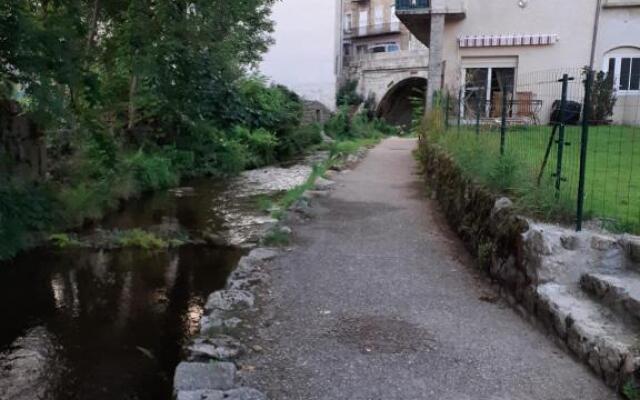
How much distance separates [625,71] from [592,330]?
1600 centimetres

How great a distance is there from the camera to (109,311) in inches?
245

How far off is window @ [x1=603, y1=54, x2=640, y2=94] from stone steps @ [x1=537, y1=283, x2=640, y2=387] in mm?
14808

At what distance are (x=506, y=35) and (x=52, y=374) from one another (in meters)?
16.4

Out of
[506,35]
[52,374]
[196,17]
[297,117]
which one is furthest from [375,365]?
[297,117]

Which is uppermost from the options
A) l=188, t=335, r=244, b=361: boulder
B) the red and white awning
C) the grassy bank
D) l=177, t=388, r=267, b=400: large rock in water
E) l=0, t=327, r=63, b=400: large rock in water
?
the red and white awning

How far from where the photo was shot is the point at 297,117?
22.2 meters

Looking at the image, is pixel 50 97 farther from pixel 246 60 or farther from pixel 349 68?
pixel 349 68

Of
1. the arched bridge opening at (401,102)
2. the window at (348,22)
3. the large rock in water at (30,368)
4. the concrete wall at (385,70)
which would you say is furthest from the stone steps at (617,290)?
the window at (348,22)

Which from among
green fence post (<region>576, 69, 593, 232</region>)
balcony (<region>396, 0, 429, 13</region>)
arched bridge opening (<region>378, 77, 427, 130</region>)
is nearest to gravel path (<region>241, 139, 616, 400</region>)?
green fence post (<region>576, 69, 593, 232</region>)

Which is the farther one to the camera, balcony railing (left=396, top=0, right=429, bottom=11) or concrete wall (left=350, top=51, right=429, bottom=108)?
concrete wall (left=350, top=51, right=429, bottom=108)

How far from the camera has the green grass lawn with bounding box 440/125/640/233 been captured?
553cm

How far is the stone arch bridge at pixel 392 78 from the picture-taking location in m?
36.7

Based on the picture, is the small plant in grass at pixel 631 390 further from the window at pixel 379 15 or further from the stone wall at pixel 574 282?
the window at pixel 379 15

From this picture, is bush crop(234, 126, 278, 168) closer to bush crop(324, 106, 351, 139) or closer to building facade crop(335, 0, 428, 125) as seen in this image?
bush crop(324, 106, 351, 139)
